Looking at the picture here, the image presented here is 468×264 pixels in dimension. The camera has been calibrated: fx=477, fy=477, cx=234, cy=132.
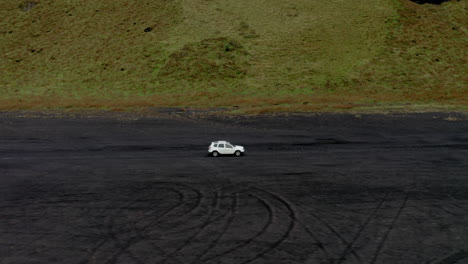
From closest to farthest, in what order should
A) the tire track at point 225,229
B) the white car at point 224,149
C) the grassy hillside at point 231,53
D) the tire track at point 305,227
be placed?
the tire track at point 225,229, the tire track at point 305,227, the white car at point 224,149, the grassy hillside at point 231,53

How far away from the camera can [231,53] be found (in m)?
81.4

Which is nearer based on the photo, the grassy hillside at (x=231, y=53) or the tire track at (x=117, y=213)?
the tire track at (x=117, y=213)

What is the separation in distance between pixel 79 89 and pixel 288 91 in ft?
106

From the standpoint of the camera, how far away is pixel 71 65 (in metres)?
82.4

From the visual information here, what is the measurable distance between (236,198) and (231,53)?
63.6 metres

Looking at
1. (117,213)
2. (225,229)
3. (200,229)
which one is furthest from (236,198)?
(117,213)

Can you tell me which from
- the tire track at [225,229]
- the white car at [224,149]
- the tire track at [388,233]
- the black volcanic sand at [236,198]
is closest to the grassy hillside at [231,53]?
the black volcanic sand at [236,198]

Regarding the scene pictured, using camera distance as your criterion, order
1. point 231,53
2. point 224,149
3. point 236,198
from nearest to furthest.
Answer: point 236,198 < point 224,149 < point 231,53

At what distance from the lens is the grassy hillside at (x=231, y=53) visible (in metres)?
70.9

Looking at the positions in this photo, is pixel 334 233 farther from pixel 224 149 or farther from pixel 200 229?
pixel 224 149

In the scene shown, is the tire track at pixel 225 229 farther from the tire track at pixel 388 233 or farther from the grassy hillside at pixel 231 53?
the grassy hillside at pixel 231 53

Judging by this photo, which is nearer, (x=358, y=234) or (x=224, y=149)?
(x=358, y=234)

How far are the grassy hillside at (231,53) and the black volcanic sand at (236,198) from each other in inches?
1081

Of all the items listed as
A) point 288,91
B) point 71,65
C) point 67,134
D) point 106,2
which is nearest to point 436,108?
point 288,91
